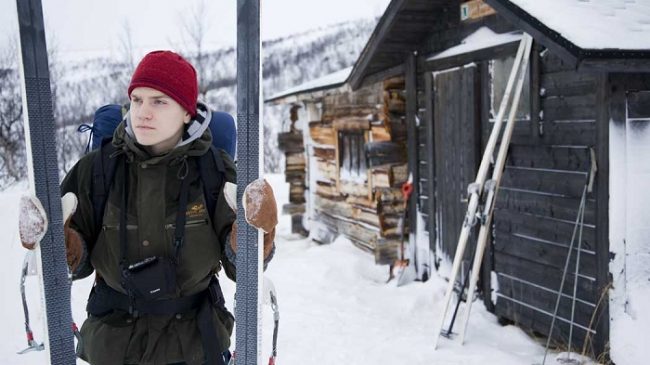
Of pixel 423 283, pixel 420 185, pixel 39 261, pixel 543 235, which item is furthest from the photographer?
pixel 420 185

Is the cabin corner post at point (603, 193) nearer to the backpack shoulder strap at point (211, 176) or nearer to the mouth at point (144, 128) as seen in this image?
the backpack shoulder strap at point (211, 176)

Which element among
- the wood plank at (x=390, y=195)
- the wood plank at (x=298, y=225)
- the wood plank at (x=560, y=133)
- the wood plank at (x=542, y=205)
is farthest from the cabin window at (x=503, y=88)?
the wood plank at (x=298, y=225)

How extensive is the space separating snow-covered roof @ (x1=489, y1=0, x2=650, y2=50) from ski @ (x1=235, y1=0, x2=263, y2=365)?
2961 mm

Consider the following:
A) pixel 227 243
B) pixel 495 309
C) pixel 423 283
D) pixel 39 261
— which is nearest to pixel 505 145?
pixel 495 309

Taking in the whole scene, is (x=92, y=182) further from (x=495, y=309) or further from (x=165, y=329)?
(x=495, y=309)

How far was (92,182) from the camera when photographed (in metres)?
2.24

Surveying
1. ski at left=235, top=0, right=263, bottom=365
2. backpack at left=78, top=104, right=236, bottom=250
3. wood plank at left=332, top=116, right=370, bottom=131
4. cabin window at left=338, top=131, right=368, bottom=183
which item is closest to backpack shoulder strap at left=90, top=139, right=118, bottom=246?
backpack at left=78, top=104, right=236, bottom=250

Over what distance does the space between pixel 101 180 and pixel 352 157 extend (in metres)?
8.78

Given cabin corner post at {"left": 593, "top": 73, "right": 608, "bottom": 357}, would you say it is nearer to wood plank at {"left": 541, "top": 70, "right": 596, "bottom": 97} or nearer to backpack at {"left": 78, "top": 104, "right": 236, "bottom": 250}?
wood plank at {"left": 541, "top": 70, "right": 596, "bottom": 97}

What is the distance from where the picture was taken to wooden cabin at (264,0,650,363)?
464 cm

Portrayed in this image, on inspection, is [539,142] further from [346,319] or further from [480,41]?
[346,319]

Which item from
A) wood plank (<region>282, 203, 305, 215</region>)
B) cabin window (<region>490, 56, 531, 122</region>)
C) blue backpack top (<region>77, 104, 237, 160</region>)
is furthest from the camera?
wood plank (<region>282, 203, 305, 215</region>)

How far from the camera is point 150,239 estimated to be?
2.17 metres

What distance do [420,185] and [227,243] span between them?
620cm
